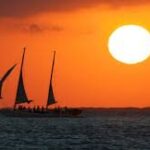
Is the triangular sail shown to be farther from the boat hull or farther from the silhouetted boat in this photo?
the boat hull

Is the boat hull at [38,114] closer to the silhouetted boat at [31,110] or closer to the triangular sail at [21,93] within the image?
the silhouetted boat at [31,110]

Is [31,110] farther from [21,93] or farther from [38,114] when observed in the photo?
[21,93]

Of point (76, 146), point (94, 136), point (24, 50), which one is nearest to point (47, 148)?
point (76, 146)

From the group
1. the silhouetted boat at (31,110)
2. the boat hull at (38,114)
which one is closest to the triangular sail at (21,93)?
the silhouetted boat at (31,110)

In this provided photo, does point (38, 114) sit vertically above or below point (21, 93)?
below

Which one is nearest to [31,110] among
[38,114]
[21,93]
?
[38,114]

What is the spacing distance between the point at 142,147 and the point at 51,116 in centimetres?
9615

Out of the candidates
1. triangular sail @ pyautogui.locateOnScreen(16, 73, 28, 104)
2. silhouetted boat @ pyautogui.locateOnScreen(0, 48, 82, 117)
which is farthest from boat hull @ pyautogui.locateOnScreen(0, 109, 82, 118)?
triangular sail @ pyautogui.locateOnScreen(16, 73, 28, 104)

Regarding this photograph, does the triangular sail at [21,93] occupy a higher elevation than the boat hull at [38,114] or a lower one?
higher

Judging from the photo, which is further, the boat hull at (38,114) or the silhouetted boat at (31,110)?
the boat hull at (38,114)

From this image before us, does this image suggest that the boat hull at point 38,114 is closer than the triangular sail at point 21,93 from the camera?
No

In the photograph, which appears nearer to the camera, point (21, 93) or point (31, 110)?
point (21, 93)

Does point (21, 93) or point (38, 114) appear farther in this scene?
point (38, 114)

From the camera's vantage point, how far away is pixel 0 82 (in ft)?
592
